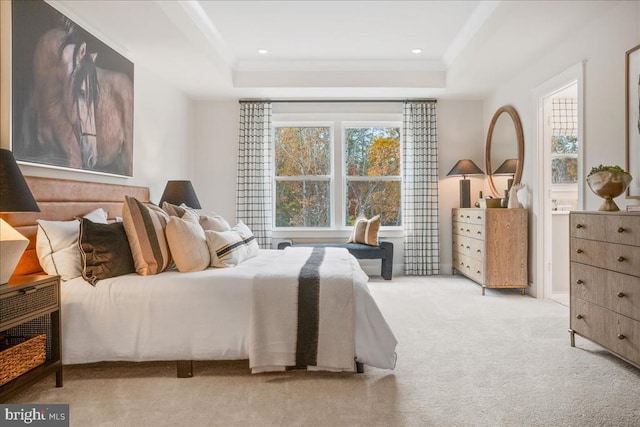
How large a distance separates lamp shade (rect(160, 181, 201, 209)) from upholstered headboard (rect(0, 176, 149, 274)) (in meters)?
0.50

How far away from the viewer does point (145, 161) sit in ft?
14.3

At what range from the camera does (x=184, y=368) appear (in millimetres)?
2307

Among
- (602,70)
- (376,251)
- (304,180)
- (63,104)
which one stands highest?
(602,70)

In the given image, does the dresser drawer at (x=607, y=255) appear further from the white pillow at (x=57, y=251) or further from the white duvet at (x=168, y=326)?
the white pillow at (x=57, y=251)

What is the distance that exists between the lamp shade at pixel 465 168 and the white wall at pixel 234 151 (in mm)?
325

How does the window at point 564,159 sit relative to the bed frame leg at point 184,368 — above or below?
above

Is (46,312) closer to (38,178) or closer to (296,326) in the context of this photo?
(38,178)

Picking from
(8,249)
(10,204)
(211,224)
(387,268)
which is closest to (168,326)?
(8,249)

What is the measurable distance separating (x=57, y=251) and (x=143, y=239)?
0.47 meters

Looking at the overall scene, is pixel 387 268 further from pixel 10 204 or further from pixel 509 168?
pixel 10 204

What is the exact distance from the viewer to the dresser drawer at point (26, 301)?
1833 millimetres

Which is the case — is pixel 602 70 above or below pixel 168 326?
above

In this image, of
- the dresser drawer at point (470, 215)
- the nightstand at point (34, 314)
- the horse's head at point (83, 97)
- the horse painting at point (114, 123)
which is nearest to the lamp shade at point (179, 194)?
the horse painting at point (114, 123)

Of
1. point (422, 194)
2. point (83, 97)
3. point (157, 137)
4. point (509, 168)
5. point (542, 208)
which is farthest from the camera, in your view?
point (422, 194)
